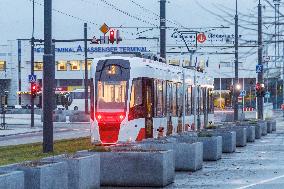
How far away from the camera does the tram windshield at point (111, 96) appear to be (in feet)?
119

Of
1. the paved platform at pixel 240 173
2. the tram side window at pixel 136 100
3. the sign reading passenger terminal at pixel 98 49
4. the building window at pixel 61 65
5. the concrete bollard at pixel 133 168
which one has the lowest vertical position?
the paved platform at pixel 240 173

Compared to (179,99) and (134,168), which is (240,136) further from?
(134,168)

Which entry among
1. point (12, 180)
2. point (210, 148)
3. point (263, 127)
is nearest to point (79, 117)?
point (263, 127)

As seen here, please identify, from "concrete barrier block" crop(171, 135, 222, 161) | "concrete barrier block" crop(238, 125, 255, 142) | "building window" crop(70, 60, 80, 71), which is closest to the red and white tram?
"concrete barrier block" crop(171, 135, 222, 161)

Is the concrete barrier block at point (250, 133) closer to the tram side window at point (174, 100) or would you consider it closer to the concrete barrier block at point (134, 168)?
the tram side window at point (174, 100)

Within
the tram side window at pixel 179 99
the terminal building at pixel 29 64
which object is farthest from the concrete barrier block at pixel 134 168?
the terminal building at pixel 29 64

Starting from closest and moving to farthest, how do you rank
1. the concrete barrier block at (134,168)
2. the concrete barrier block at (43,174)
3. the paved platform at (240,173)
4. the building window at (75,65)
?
1. the concrete barrier block at (43,174)
2. the concrete barrier block at (134,168)
3. the paved platform at (240,173)
4. the building window at (75,65)

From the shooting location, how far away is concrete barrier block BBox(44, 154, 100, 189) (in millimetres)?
19344

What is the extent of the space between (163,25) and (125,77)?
11567mm

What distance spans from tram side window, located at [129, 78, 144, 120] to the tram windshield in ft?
1.05

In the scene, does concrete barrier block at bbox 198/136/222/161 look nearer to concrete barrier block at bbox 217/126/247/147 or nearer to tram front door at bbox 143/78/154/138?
tram front door at bbox 143/78/154/138

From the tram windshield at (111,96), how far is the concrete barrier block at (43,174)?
17.7m

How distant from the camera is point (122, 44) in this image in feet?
381

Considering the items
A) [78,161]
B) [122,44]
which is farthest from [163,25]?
[122,44]
